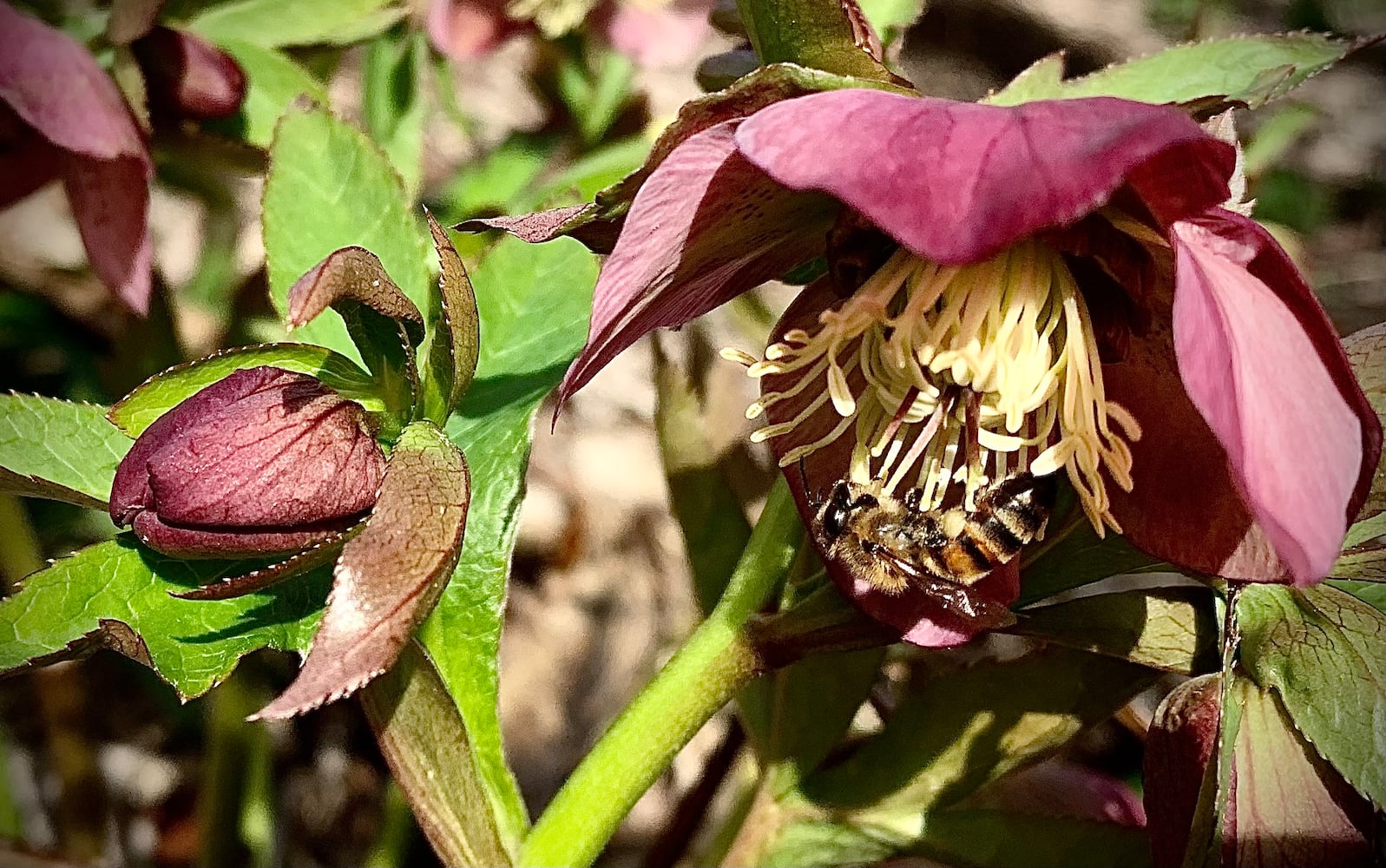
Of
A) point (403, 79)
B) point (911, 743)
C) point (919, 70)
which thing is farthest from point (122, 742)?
point (919, 70)

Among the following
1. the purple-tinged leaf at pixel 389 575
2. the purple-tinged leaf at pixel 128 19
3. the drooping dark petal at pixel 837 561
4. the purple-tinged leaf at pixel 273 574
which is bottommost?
the drooping dark petal at pixel 837 561

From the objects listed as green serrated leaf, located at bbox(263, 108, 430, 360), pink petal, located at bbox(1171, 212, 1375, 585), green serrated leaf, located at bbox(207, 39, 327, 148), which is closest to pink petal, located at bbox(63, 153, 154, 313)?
green serrated leaf, located at bbox(207, 39, 327, 148)

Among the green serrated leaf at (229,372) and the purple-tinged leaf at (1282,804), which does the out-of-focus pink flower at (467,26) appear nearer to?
the green serrated leaf at (229,372)

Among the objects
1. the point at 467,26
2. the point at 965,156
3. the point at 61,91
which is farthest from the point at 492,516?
the point at 467,26

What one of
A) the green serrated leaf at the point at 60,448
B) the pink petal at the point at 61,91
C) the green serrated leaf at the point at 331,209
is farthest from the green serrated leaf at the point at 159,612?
the pink petal at the point at 61,91

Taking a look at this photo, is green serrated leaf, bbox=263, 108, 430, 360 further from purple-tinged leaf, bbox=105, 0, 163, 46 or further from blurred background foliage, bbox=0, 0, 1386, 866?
purple-tinged leaf, bbox=105, 0, 163, 46

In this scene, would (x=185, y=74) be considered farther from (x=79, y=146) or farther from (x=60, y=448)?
(x=60, y=448)
